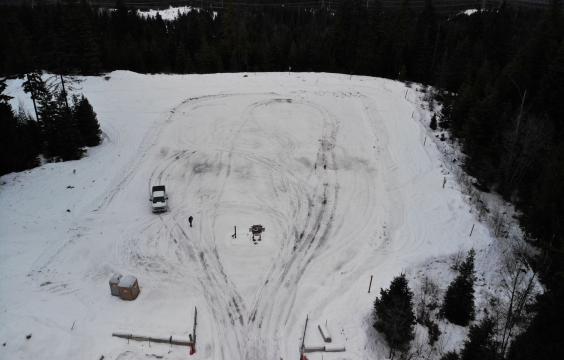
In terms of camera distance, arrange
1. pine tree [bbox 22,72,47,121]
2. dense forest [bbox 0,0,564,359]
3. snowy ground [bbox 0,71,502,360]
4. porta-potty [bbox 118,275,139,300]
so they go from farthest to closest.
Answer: pine tree [bbox 22,72,47,121], dense forest [bbox 0,0,564,359], porta-potty [bbox 118,275,139,300], snowy ground [bbox 0,71,502,360]

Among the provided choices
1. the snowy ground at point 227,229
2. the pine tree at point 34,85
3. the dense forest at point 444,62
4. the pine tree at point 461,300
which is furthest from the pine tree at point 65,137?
the pine tree at point 461,300

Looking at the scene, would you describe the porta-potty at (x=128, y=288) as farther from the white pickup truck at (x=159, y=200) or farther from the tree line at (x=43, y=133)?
the tree line at (x=43, y=133)

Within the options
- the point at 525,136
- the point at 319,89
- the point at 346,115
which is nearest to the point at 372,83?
the point at 319,89

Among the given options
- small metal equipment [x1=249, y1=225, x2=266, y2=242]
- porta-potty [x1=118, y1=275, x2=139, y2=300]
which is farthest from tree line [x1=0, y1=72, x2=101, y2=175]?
small metal equipment [x1=249, y1=225, x2=266, y2=242]

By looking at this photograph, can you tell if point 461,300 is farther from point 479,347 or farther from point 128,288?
point 128,288

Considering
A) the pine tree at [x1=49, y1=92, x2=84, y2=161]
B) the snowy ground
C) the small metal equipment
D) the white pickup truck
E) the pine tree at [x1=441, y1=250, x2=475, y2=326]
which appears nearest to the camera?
the snowy ground

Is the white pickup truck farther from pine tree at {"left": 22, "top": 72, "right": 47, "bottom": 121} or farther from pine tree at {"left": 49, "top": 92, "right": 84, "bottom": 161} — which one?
pine tree at {"left": 22, "top": 72, "right": 47, "bottom": 121}

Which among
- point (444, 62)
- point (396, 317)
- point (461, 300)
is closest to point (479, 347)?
point (396, 317)
